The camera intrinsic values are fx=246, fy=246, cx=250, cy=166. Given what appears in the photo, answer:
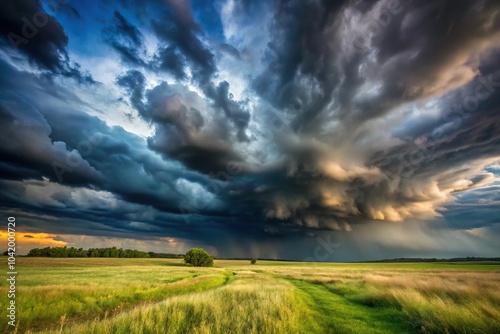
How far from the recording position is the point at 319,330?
392 inches

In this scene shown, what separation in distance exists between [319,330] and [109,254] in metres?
156

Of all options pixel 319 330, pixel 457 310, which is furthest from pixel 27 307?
pixel 457 310

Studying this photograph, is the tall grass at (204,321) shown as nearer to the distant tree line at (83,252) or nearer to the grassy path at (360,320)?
the grassy path at (360,320)

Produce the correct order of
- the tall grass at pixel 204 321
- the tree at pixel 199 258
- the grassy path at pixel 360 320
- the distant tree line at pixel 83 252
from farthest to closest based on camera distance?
the distant tree line at pixel 83 252 → the tree at pixel 199 258 → the grassy path at pixel 360 320 → the tall grass at pixel 204 321

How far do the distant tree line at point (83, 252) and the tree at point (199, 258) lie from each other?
75.6 metres

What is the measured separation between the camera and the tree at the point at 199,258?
83.2m

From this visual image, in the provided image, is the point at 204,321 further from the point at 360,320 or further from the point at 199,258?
the point at 199,258

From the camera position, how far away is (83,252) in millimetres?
127562

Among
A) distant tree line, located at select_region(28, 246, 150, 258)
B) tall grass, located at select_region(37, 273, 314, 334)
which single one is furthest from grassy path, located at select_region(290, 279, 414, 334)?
distant tree line, located at select_region(28, 246, 150, 258)

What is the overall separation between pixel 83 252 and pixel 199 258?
273ft

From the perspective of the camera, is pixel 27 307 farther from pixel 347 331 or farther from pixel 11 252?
pixel 347 331

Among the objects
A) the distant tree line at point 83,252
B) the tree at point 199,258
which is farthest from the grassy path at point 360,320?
the distant tree line at point 83,252

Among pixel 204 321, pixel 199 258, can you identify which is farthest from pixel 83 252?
pixel 204 321

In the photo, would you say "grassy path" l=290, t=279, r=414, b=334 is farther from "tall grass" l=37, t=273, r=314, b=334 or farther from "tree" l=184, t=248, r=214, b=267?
"tree" l=184, t=248, r=214, b=267
